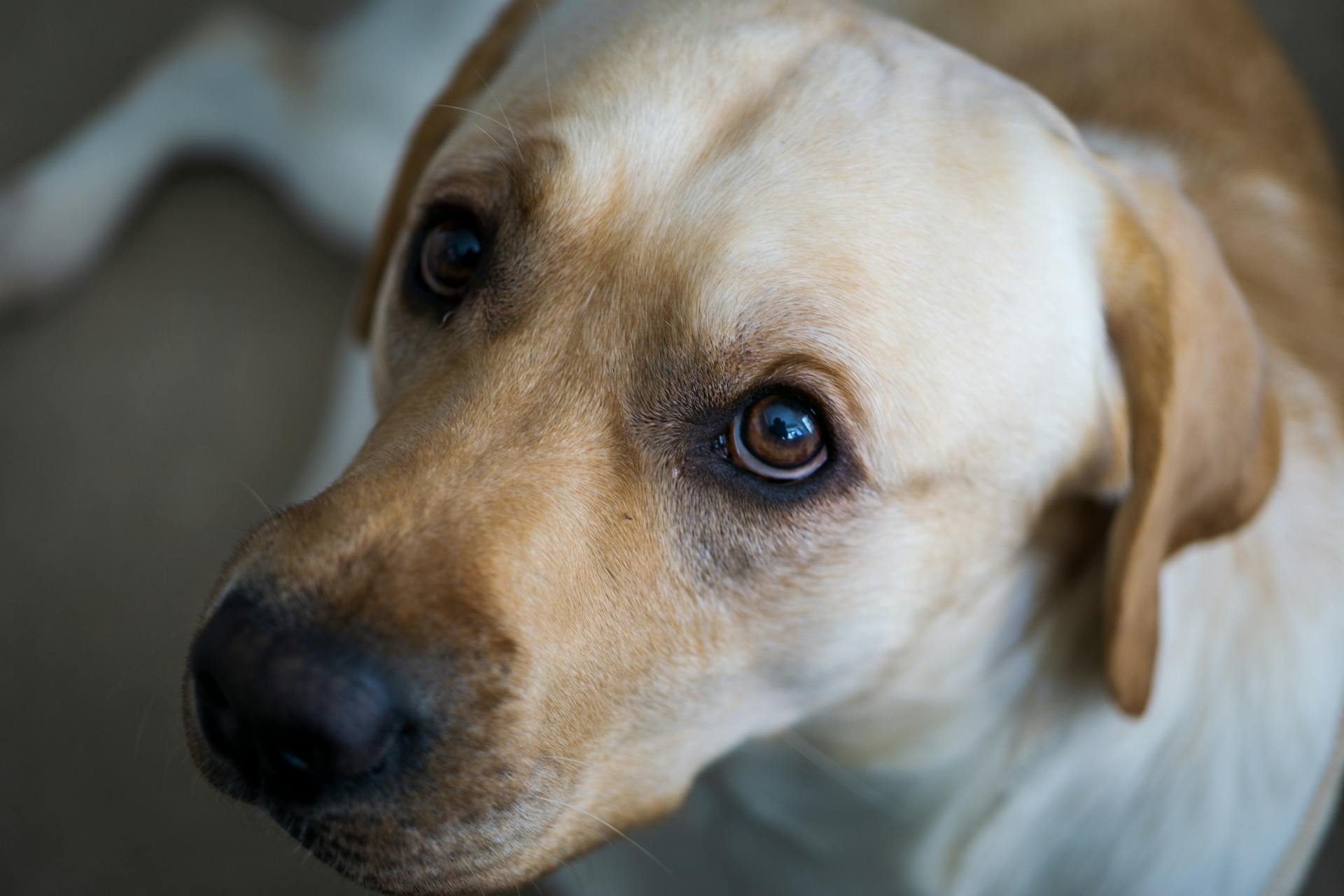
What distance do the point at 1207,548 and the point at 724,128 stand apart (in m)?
1.01

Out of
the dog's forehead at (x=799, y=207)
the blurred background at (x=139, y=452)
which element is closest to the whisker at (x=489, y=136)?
the dog's forehead at (x=799, y=207)

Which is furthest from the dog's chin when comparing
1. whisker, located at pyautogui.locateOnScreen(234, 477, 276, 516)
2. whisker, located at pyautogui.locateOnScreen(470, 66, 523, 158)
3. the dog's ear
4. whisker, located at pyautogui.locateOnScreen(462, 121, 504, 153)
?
the dog's ear

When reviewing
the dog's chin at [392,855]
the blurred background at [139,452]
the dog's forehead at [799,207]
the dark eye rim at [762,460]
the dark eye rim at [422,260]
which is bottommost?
the blurred background at [139,452]

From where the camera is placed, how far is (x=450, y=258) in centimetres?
152

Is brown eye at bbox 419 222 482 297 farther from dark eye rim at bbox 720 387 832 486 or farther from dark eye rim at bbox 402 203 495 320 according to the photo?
dark eye rim at bbox 720 387 832 486

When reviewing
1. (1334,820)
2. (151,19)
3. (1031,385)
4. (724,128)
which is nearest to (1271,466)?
(1031,385)

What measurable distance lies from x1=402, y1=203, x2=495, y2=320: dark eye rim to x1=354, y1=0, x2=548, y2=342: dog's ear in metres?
0.25

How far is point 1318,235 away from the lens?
229 centimetres

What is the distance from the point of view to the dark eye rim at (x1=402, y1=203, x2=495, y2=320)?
1.46 metres

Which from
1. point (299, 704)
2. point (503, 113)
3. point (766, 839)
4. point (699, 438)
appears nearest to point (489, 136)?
point (503, 113)

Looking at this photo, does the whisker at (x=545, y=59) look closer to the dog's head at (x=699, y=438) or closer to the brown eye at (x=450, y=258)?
the dog's head at (x=699, y=438)

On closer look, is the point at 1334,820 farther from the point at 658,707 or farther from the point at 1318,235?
the point at 658,707

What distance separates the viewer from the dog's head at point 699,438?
1203mm

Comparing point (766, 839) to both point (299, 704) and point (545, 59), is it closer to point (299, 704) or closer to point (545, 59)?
point (299, 704)
